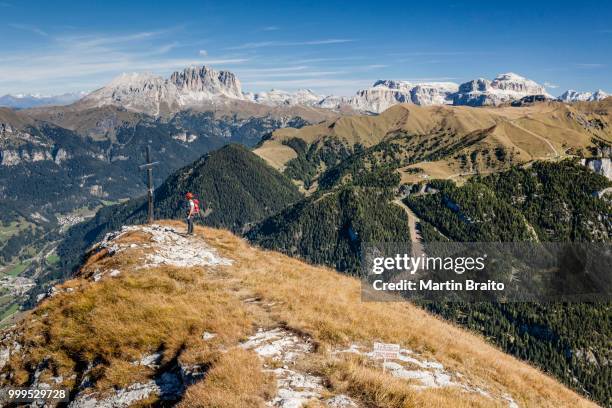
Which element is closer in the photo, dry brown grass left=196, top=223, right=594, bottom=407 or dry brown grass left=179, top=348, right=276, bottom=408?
dry brown grass left=179, top=348, right=276, bottom=408

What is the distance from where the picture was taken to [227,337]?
695 inches

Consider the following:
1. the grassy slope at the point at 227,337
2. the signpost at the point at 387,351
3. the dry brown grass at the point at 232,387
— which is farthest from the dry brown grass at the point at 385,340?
the dry brown grass at the point at 232,387

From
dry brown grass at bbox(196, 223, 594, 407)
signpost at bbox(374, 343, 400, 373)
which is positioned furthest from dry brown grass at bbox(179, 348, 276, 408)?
signpost at bbox(374, 343, 400, 373)

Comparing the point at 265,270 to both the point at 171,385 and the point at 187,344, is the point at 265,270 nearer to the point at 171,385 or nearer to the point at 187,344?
the point at 187,344

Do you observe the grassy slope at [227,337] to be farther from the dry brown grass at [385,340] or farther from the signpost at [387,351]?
the signpost at [387,351]

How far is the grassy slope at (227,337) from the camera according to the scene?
1366cm

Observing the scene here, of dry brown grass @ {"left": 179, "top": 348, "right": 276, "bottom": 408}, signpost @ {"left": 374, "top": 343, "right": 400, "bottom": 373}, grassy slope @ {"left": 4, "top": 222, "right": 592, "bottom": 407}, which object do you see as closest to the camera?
dry brown grass @ {"left": 179, "top": 348, "right": 276, "bottom": 408}

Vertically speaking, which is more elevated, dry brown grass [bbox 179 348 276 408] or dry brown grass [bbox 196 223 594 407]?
dry brown grass [bbox 179 348 276 408]

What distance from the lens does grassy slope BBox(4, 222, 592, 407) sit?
1366 centimetres

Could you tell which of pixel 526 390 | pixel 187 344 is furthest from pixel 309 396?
pixel 526 390

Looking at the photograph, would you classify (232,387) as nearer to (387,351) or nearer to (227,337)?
(227,337)

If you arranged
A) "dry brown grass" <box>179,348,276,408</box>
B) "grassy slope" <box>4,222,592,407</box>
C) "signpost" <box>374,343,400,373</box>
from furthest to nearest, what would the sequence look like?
"signpost" <box>374,343,400,373</box> → "grassy slope" <box>4,222,592,407</box> → "dry brown grass" <box>179,348,276,408</box>

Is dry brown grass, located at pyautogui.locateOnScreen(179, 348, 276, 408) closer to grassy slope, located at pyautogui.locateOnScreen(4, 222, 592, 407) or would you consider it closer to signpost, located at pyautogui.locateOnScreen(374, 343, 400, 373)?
grassy slope, located at pyautogui.locateOnScreen(4, 222, 592, 407)

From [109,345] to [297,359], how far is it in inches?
361
